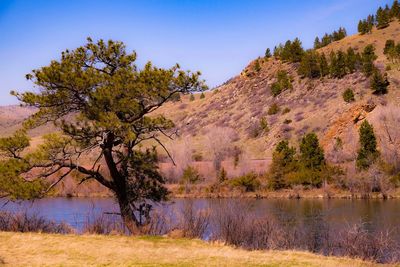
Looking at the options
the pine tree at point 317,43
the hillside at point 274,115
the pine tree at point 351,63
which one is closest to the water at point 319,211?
the hillside at point 274,115

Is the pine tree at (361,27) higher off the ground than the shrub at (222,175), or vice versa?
the pine tree at (361,27)

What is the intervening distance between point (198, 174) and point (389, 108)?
2655 centimetres

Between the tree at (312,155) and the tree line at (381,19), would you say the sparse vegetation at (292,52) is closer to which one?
the tree line at (381,19)

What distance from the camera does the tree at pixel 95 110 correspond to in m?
19.5

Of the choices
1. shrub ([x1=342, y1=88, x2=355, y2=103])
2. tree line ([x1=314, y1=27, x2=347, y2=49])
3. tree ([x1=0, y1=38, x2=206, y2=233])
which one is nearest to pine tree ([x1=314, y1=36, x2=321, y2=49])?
tree line ([x1=314, y1=27, x2=347, y2=49])

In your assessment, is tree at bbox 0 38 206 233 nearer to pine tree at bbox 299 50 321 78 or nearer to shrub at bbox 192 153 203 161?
shrub at bbox 192 153 203 161

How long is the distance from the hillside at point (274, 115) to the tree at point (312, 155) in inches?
133

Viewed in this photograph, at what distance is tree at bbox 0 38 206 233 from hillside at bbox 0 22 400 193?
43.8 meters

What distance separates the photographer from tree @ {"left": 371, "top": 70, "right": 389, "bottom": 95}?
77787mm

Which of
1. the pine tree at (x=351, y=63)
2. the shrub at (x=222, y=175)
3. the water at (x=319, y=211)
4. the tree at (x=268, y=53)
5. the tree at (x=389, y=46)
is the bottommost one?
the water at (x=319, y=211)

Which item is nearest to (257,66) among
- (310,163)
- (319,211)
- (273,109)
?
(273,109)

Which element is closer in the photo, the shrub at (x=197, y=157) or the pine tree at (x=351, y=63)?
the shrub at (x=197, y=157)

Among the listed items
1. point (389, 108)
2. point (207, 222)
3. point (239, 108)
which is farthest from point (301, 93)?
point (207, 222)

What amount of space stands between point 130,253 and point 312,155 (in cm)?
4688
